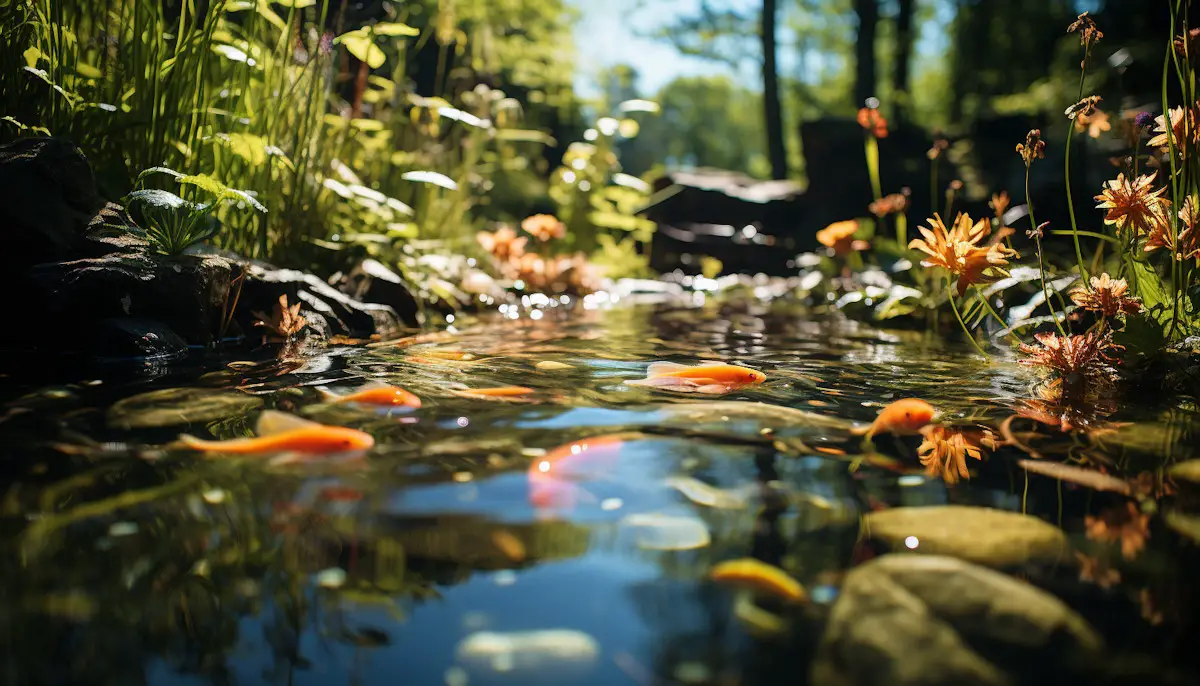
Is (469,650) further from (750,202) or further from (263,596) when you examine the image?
(750,202)

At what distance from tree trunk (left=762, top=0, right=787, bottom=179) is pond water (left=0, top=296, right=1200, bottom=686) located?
13359 mm

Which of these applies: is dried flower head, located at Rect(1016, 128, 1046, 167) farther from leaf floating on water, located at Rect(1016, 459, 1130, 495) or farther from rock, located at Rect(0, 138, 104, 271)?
rock, located at Rect(0, 138, 104, 271)

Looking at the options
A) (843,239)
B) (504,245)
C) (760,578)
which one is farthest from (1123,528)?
(504,245)

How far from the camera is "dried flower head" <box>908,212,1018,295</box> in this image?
8.84ft

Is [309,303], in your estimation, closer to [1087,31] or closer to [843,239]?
[1087,31]

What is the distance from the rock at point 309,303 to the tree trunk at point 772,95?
38.9ft

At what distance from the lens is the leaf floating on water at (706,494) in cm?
155

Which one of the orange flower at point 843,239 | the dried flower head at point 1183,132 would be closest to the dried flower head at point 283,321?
the dried flower head at point 1183,132

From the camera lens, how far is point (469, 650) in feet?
3.50

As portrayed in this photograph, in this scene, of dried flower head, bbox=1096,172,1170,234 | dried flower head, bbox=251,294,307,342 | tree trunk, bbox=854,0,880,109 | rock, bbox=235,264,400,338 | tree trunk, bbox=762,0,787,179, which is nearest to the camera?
dried flower head, bbox=1096,172,1170,234

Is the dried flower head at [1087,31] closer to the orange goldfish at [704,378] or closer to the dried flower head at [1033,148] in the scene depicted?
the dried flower head at [1033,148]

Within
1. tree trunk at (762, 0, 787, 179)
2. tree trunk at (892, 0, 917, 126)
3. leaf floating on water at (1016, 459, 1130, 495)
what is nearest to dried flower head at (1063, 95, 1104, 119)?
leaf floating on water at (1016, 459, 1130, 495)

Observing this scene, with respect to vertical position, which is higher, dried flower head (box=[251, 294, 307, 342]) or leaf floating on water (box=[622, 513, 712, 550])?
dried flower head (box=[251, 294, 307, 342])

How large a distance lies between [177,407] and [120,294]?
4.37 ft
